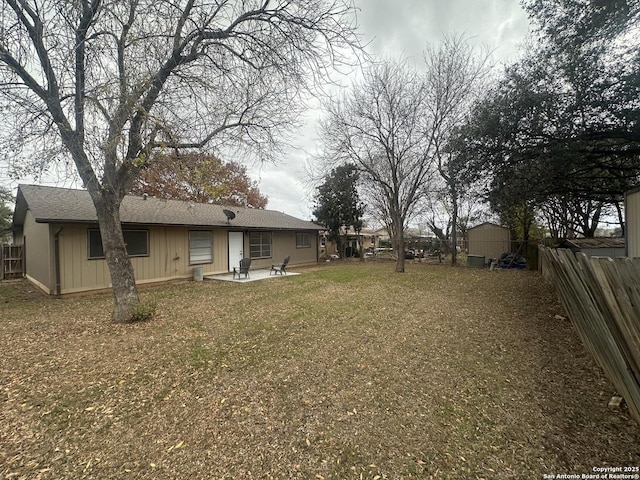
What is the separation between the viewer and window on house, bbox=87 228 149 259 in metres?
8.40

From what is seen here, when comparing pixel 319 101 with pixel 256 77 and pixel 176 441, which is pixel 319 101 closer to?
pixel 256 77

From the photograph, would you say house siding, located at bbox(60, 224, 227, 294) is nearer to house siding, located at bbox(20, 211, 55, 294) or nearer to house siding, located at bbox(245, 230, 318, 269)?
house siding, located at bbox(20, 211, 55, 294)

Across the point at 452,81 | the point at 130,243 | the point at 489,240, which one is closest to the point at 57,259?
the point at 130,243

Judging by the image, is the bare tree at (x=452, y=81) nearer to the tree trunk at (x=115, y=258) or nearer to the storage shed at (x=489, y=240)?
the storage shed at (x=489, y=240)

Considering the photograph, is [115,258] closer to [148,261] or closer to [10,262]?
[148,261]

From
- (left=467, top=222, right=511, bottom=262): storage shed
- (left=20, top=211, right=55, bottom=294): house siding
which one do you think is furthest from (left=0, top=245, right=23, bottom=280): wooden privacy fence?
(left=467, top=222, right=511, bottom=262): storage shed

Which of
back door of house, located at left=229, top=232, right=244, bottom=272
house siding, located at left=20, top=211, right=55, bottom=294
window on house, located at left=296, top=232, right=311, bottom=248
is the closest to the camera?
house siding, located at left=20, top=211, right=55, bottom=294

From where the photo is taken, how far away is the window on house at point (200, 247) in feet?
36.1

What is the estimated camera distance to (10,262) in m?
11.7

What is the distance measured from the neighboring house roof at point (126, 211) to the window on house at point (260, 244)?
56 cm

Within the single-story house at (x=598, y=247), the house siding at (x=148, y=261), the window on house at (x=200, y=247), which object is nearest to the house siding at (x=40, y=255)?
the house siding at (x=148, y=261)

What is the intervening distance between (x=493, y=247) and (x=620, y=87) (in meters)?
13.4

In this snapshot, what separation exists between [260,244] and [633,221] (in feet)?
41.4

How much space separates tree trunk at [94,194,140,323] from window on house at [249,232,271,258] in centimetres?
822
